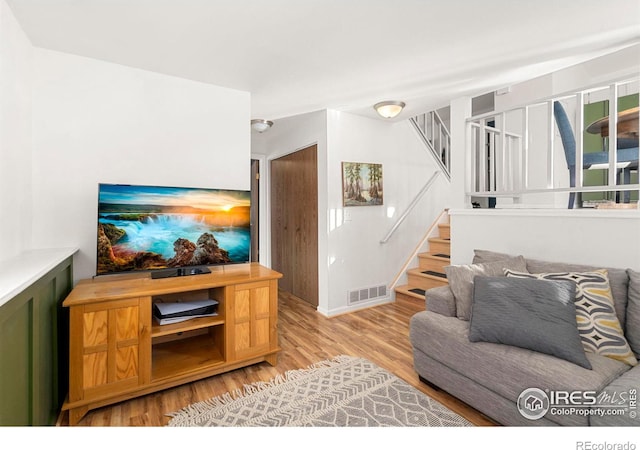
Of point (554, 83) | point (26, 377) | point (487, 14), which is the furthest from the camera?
point (554, 83)

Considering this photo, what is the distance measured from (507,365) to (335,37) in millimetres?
2058

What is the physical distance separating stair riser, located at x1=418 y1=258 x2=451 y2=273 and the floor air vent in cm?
58

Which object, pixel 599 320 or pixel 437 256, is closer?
pixel 599 320

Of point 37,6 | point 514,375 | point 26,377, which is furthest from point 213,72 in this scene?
point 514,375

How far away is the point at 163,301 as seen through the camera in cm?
238

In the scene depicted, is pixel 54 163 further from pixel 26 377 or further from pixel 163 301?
pixel 26 377

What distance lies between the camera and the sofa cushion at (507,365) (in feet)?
4.57

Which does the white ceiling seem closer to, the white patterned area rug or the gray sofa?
the gray sofa

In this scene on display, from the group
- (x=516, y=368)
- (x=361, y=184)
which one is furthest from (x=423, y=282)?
(x=516, y=368)

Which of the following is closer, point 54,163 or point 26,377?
point 26,377

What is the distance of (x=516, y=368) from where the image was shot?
1.53 meters

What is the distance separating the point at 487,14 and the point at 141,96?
7.74 feet

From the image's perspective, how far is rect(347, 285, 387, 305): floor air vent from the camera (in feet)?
12.2

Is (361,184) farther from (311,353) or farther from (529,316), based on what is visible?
(529,316)
